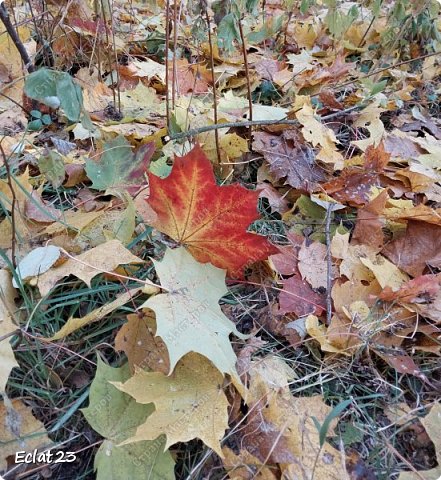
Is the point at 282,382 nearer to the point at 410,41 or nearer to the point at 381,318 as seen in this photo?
the point at 381,318

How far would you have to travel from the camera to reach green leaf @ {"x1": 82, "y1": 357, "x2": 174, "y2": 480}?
688 millimetres

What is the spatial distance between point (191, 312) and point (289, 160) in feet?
2.22

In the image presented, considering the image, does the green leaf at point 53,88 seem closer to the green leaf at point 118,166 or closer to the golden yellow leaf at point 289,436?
the green leaf at point 118,166

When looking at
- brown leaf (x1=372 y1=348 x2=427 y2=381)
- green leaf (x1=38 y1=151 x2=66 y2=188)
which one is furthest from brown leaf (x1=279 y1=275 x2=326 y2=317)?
green leaf (x1=38 y1=151 x2=66 y2=188)

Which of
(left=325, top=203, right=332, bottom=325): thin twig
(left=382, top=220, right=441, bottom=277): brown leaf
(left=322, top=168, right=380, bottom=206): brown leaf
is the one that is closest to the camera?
(left=325, top=203, right=332, bottom=325): thin twig

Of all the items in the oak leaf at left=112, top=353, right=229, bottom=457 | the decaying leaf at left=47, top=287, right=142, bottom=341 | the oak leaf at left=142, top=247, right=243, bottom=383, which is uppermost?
the oak leaf at left=142, top=247, right=243, bottom=383

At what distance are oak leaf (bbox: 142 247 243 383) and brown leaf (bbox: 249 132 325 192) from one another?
0.50 m

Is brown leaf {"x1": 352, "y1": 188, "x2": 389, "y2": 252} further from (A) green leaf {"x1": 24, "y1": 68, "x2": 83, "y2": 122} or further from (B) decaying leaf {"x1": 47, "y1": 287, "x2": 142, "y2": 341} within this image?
(A) green leaf {"x1": 24, "y1": 68, "x2": 83, "y2": 122}

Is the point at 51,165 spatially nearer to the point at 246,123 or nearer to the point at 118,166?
the point at 118,166

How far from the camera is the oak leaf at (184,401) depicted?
683 millimetres

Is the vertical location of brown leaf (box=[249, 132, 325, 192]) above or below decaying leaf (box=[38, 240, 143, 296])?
below

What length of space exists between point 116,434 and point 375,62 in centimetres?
186

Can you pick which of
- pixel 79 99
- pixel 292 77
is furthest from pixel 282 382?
pixel 292 77

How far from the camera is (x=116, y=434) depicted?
0.72 m
